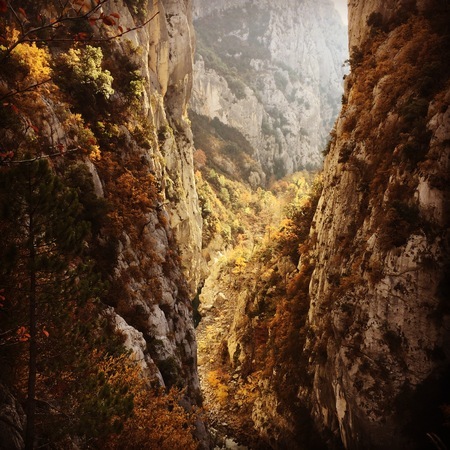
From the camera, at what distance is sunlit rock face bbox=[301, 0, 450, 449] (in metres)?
12.4

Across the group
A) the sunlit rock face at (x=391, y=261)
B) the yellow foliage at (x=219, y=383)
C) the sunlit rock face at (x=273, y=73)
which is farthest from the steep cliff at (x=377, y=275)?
the sunlit rock face at (x=273, y=73)

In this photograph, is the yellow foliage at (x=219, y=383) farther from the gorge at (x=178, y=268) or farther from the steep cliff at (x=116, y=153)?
the steep cliff at (x=116, y=153)

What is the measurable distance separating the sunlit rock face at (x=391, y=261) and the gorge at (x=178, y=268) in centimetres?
Answer: 8

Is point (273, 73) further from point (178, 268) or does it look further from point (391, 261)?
point (391, 261)

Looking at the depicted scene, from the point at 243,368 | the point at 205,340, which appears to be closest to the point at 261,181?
the point at 205,340

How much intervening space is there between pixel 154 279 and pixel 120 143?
8962mm

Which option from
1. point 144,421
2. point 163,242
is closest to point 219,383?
point 163,242

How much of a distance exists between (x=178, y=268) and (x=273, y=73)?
339ft

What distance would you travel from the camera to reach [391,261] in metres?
13.4

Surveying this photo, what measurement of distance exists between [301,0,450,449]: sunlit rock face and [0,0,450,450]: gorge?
8cm

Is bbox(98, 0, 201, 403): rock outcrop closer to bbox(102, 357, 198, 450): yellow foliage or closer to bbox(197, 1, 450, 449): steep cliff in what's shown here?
bbox(102, 357, 198, 450): yellow foliage

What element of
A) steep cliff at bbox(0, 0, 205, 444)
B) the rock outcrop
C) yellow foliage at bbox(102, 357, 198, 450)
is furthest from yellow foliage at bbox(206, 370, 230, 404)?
yellow foliage at bbox(102, 357, 198, 450)

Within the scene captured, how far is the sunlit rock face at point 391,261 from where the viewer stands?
12.4 m

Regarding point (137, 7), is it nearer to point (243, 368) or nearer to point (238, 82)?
point (243, 368)
